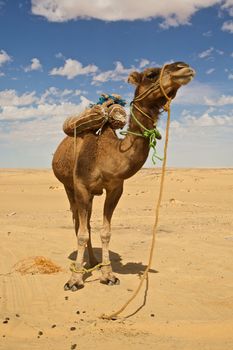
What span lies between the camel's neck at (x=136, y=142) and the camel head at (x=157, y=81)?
159mm

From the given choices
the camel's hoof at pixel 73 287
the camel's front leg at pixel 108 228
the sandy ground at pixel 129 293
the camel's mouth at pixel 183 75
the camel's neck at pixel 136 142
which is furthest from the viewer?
the camel's front leg at pixel 108 228

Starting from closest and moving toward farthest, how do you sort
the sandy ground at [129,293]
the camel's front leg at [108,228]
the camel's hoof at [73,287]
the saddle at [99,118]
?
1. the sandy ground at [129,293]
2. the camel's hoof at [73,287]
3. the saddle at [99,118]
4. the camel's front leg at [108,228]

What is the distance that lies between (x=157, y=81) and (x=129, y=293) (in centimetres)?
327

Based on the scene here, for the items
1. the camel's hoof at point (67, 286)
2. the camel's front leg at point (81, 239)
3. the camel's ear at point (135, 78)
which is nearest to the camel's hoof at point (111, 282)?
the camel's front leg at point (81, 239)

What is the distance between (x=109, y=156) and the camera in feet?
22.9

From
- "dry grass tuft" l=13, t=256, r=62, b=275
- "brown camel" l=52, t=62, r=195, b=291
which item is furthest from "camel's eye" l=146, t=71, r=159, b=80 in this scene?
"dry grass tuft" l=13, t=256, r=62, b=275

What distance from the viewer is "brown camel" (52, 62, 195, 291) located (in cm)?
630

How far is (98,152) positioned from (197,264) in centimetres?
345

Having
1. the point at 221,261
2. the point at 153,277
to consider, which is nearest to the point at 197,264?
the point at 221,261

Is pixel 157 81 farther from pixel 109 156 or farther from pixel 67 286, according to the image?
pixel 67 286

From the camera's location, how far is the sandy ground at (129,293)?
210 inches

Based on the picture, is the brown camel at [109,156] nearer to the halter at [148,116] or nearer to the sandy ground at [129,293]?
the halter at [148,116]

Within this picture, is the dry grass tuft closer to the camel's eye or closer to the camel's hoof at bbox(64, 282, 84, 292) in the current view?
the camel's hoof at bbox(64, 282, 84, 292)

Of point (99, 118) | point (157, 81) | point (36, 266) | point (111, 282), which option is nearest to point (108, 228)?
point (111, 282)
